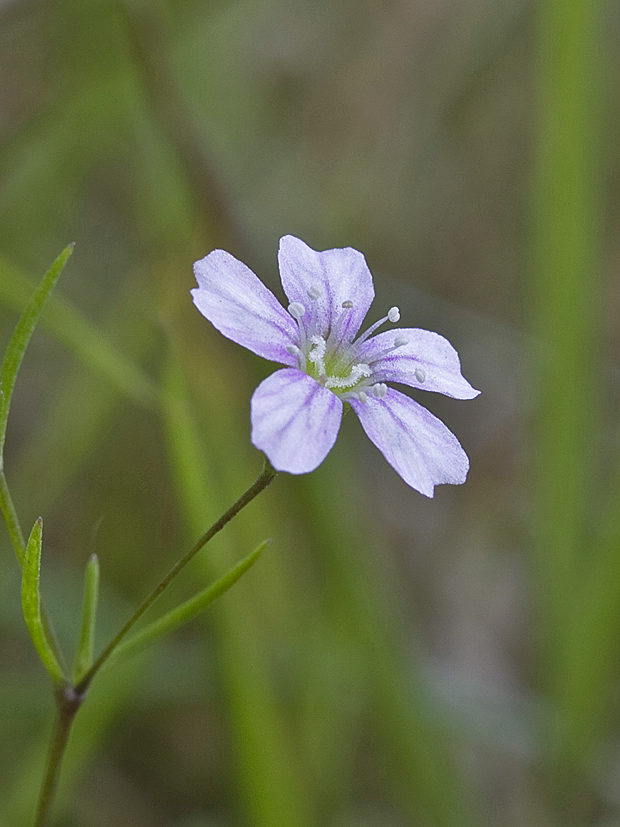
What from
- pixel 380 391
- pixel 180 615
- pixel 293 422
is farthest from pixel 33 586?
pixel 380 391

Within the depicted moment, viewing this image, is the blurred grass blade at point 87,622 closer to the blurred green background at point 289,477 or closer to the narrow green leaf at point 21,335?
the narrow green leaf at point 21,335

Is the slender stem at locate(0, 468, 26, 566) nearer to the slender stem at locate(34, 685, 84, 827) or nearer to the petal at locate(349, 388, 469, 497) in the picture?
the slender stem at locate(34, 685, 84, 827)

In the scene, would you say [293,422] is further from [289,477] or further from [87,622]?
[289,477]

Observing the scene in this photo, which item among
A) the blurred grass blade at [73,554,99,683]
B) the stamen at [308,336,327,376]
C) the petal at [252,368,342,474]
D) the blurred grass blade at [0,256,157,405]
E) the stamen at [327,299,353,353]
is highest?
the stamen at [327,299,353,353]

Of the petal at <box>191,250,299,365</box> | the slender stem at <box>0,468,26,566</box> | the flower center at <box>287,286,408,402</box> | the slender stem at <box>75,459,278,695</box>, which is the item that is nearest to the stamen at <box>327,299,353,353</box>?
the flower center at <box>287,286,408,402</box>

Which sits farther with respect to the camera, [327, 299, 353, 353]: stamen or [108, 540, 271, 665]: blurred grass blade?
[327, 299, 353, 353]: stamen

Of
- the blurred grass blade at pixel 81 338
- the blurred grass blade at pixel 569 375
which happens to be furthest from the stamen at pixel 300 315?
the blurred grass blade at pixel 569 375
